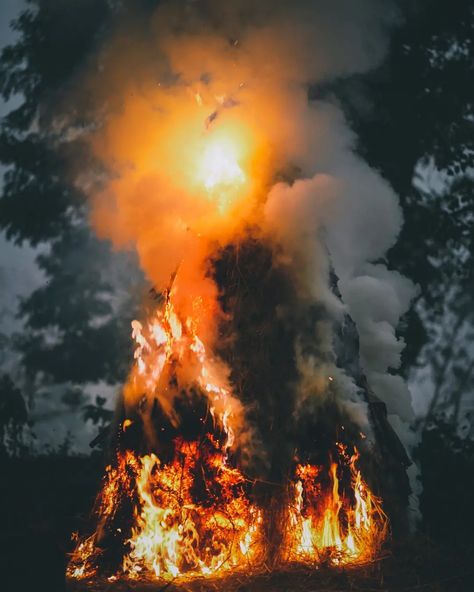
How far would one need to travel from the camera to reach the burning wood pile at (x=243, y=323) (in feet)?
19.3

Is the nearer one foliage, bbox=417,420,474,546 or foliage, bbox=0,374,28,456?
foliage, bbox=417,420,474,546

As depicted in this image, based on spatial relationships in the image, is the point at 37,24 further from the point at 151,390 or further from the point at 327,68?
the point at 151,390

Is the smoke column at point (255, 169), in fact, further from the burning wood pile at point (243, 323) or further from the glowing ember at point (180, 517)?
the glowing ember at point (180, 517)

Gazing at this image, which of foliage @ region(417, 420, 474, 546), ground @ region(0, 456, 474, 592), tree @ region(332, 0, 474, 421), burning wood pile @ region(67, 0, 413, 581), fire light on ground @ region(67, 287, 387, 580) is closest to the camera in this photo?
ground @ region(0, 456, 474, 592)

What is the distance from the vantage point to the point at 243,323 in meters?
6.73

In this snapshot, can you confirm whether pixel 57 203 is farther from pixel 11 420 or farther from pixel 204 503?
pixel 204 503

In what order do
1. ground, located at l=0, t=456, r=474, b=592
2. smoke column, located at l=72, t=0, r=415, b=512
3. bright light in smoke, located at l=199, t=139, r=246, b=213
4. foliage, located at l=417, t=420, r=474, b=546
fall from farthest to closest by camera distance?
foliage, located at l=417, t=420, r=474, b=546 < bright light in smoke, located at l=199, t=139, r=246, b=213 < smoke column, located at l=72, t=0, r=415, b=512 < ground, located at l=0, t=456, r=474, b=592

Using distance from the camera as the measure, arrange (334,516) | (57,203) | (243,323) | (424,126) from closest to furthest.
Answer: (334,516) < (243,323) < (424,126) < (57,203)

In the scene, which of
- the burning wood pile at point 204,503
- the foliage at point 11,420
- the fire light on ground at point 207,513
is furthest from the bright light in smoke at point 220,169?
the foliage at point 11,420

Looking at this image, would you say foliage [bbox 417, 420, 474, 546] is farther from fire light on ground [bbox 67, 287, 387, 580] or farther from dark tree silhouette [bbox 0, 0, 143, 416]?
dark tree silhouette [bbox 0, 0, 143, 416]

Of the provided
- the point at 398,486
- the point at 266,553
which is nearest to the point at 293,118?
the point at 398,486

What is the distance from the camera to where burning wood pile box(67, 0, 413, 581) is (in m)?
5.89

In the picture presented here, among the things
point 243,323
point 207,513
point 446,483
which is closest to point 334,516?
point 207,513

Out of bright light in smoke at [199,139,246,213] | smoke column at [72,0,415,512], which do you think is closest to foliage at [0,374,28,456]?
smoke column at [72,0,415,512]
